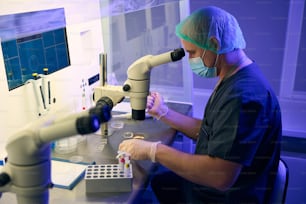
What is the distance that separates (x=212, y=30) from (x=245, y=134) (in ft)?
1.42

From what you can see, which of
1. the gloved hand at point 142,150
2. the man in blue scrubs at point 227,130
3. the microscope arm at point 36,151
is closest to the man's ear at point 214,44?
the man in blue scrubs at point 227,130

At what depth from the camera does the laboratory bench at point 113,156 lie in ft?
3.43

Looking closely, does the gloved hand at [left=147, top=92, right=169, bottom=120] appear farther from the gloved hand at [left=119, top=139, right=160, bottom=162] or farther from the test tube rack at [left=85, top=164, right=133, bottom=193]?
the test tube rack at [left=85, top=164, right=133, bottom=193]

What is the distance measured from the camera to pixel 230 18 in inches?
51.9

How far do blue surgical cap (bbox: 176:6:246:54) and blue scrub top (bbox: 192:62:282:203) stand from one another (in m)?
0.12

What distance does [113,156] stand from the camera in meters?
1.33

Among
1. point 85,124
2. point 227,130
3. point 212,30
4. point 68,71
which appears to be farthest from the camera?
point 68,71

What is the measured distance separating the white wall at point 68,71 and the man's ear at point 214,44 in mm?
667

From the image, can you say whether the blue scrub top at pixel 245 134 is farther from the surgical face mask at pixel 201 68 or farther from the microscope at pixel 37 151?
the microscope at pixel 37 151

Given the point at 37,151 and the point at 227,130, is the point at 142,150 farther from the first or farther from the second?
the point at 37,151

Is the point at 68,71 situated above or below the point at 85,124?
below

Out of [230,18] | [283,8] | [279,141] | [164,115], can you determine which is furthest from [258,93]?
[283,8]

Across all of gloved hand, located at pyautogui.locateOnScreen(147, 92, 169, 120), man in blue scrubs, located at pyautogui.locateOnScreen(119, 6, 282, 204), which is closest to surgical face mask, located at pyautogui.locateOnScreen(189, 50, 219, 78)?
man in blue scrubs, located at pyautogui.locateOnScreen(119, 6, 282, 204)

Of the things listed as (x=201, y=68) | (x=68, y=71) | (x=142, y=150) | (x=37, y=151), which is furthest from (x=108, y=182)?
(x=68, y=71)
